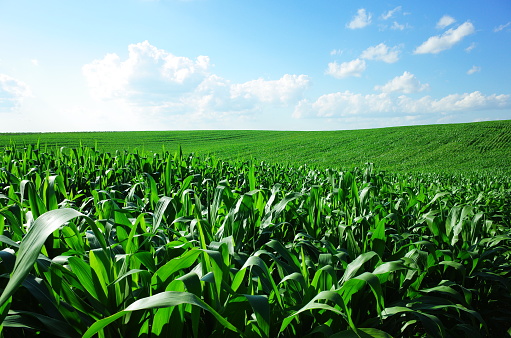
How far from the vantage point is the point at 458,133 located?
36.4m

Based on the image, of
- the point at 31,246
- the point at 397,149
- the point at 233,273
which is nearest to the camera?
the point at 31,246

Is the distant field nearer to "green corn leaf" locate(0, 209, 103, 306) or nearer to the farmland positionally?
the farmland

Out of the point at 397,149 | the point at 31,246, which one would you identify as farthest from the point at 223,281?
the point at 397,149

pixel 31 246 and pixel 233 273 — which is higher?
pixel 31 246

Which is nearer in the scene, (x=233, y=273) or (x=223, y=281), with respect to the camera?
(x=223, y=281)

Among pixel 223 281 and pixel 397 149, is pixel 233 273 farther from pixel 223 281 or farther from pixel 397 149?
pixel 397 149

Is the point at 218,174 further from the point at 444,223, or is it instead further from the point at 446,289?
the point at 446,289

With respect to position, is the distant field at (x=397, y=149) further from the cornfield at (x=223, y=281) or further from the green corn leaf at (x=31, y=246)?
the green corn leaf at (x=31, y=246)

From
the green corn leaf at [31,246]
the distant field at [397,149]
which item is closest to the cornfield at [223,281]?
the green corn leaf at [31,246]

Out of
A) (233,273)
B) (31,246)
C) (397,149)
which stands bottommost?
(397,149)

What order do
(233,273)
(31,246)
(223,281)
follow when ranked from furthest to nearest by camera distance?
(233,273) → (223,281) → (31,246)

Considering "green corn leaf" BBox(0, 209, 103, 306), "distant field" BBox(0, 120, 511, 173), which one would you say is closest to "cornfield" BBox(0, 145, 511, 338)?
"green corn leaf" BBox(0, 209, 103, 306)

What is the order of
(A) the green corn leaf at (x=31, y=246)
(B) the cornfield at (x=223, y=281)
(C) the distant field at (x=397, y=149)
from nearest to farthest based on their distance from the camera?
(A) the green corn leaf at (x=31, y=246)
(B) the cornfield at (x=223, y=281)
(C) the distant field at (x=397, y=149)

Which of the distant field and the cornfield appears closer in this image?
the cornfield
